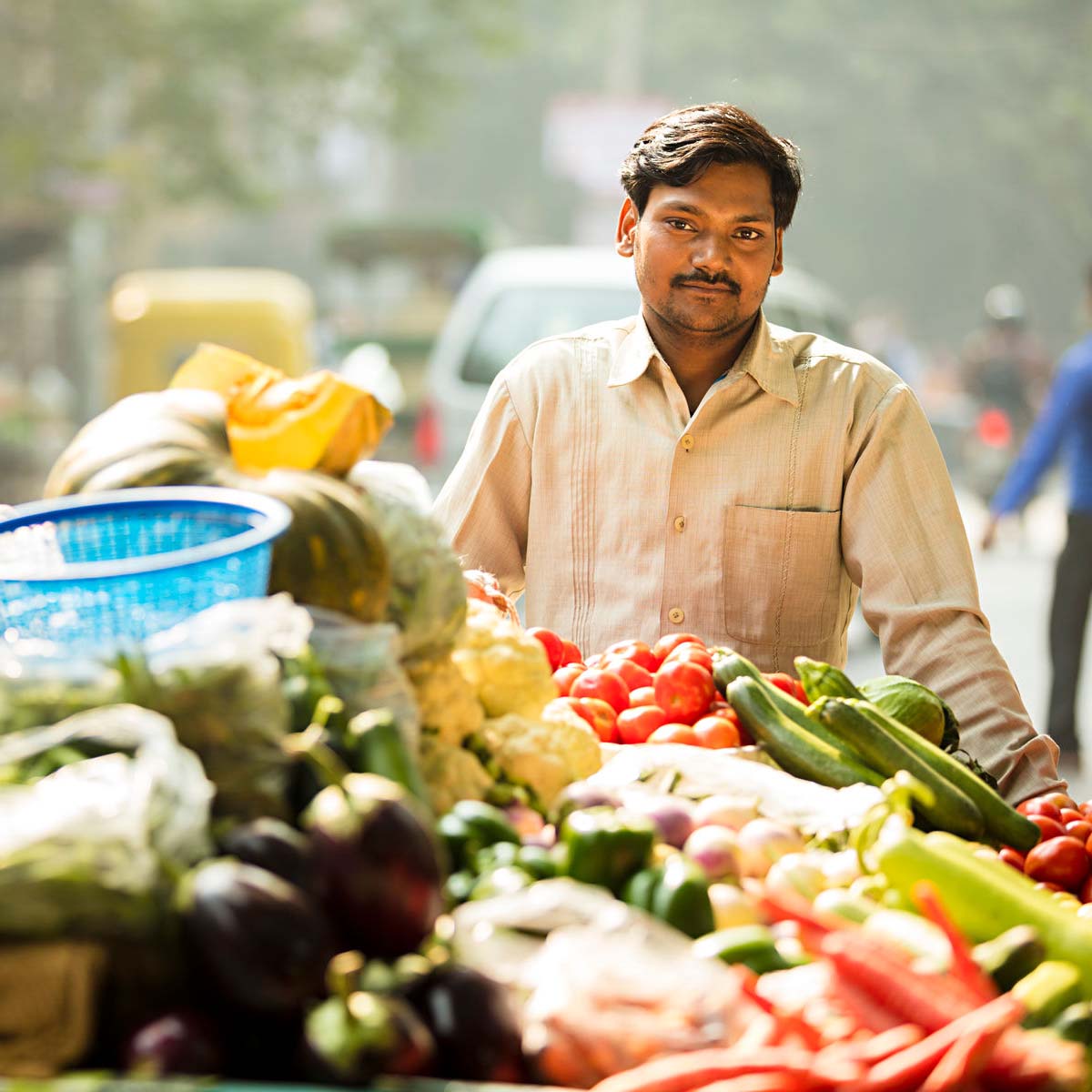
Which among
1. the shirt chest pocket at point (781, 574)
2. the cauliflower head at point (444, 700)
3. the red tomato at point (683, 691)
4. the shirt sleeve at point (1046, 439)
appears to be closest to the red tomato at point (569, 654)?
the red tomato at point (683, 691)

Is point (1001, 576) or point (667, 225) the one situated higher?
point (667, 225)

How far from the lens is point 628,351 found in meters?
3.48

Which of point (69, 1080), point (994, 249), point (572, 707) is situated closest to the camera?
point (69, 1080)

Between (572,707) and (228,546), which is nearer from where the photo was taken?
(228,546)

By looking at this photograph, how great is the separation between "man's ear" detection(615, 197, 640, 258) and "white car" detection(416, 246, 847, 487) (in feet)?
14.8

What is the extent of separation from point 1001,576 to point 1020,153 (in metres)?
25.1

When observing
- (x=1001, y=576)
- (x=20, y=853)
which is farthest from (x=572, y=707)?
(x=1001, y=576)

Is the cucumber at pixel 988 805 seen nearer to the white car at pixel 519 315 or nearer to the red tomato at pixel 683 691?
the red tomato at pixel 683 691

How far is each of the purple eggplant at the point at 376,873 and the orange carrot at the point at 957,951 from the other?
1.88 feet

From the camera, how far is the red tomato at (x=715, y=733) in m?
2.55

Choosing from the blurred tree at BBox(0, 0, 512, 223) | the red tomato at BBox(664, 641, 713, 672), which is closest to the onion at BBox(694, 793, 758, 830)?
the red tomato at BBox(664, 641, 713, 672)

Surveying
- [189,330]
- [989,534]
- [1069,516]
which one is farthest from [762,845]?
[189,330]

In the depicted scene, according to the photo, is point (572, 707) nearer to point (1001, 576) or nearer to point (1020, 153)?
point (1001, 576)

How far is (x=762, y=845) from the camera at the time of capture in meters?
2.07
